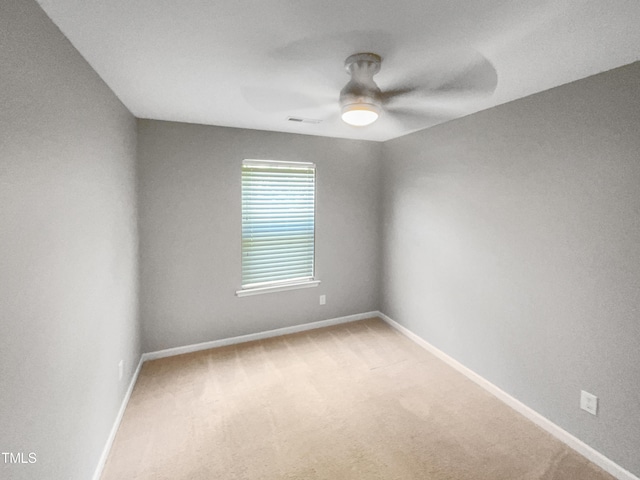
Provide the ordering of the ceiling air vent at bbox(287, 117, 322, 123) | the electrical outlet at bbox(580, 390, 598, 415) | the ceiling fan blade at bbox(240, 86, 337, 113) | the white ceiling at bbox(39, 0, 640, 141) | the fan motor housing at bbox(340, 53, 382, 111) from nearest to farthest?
the white ceiling at bbox(39, 0, 640, 141) < the fan motor housing at bbox(340, 53, 382, 111) < the electrical outlet at bbox(580, 390, 598, 415) < the ceiling fan blade at bbox(240, 86, 337, 113) < the ceiling air vent at bbox(287, 117, 322, 123)

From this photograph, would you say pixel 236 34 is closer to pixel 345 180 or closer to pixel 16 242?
pixel 16 242

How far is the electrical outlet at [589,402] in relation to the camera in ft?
6.09

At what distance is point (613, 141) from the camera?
173 centimetres

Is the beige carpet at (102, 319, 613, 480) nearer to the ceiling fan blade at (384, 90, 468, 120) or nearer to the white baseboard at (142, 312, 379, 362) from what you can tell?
the white baseboard at (142, 312, 379, 362)

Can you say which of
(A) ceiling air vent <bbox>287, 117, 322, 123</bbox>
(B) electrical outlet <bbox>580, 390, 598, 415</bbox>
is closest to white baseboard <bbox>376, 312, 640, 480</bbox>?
(B) electrical outlet <bbox>580, 390, 598, 415</bbox>

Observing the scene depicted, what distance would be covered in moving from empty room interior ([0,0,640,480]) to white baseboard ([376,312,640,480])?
2cm

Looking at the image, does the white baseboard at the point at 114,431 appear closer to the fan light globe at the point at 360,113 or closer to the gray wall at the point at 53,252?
the gray wall at the point at 53,252

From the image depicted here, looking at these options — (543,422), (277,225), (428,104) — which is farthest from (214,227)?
(543,422)

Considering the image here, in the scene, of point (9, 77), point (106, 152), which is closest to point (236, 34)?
point (9, 77)

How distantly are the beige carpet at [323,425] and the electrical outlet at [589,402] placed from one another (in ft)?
1.00

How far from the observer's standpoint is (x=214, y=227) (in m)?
3.14

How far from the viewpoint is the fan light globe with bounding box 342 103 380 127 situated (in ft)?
5.49

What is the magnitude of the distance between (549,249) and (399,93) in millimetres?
1491

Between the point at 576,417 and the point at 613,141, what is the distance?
5.67ft
